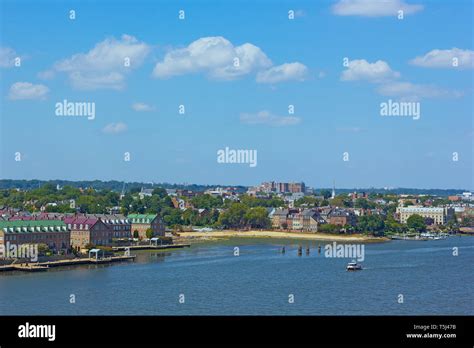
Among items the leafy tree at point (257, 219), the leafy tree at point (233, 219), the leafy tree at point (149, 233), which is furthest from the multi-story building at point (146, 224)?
the leafy tree at point (257, 219)

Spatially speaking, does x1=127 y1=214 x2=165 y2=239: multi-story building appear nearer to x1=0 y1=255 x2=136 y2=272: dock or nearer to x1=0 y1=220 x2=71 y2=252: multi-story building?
x1=0 y1=220 x2=71 y2=252: multi-story building

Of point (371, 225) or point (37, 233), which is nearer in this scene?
point (37, 233)

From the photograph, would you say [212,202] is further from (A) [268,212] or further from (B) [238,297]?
(B) [238,297]

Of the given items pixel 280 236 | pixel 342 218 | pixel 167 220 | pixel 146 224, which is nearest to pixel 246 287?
pixel 146 224

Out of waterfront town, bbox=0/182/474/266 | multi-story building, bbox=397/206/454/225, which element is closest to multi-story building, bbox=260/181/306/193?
waterfront town, bbox=0/182/474/266

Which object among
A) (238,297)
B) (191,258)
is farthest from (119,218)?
(238,297)

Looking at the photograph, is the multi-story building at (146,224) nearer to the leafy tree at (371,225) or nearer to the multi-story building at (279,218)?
the leafy tree at (371,225)
